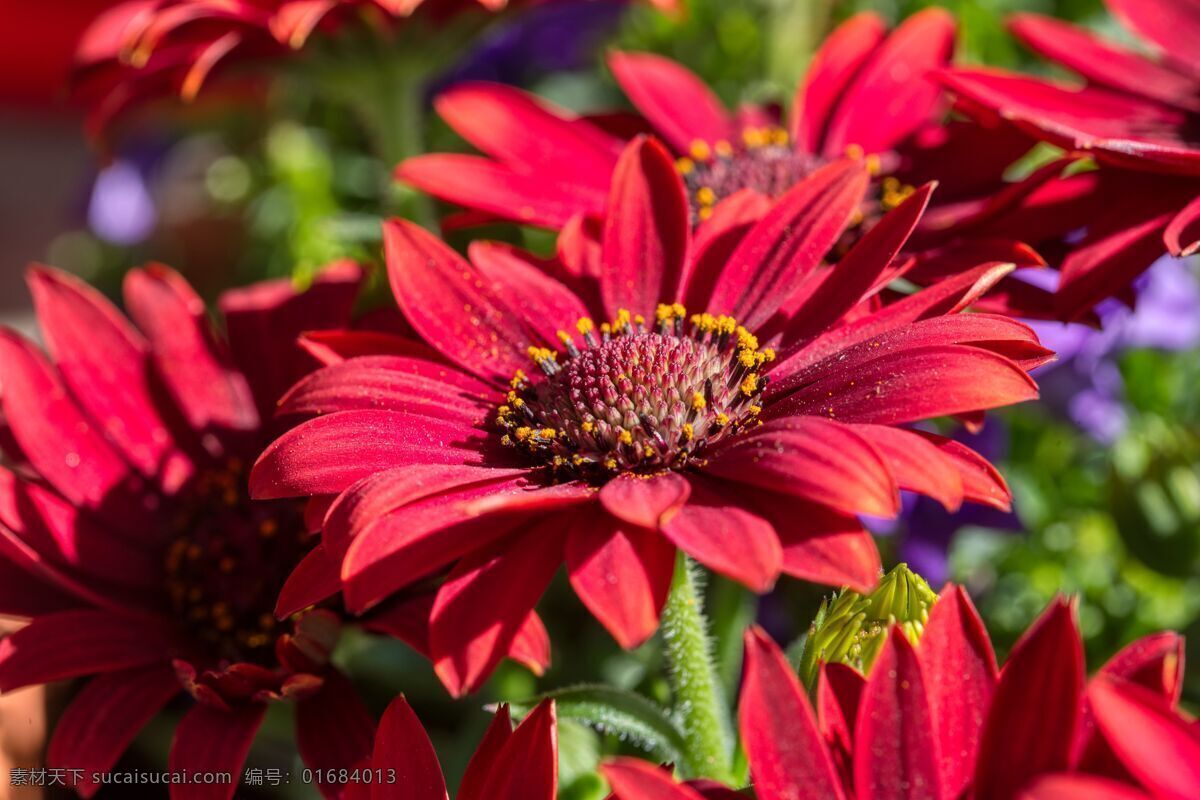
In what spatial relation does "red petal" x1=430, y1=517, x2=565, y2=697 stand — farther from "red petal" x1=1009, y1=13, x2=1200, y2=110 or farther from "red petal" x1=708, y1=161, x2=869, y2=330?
"red petal" x1=1009, y1=13, x2=1200, y2=110

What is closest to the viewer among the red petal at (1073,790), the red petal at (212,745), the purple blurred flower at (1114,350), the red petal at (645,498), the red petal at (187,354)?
the red petal at (1073,790)

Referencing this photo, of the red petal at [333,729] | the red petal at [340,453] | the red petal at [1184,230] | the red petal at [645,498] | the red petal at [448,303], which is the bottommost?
the red petal at [333,729]

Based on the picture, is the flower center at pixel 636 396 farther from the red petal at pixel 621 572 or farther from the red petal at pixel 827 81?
the red petal at pixel 827 81

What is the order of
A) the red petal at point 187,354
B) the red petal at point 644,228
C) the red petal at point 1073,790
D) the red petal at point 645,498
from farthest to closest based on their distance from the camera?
the red petal at point 187,354 < the red petal at point 644,228 < the red petal at point 645,498 < the red petal at point 1073,790

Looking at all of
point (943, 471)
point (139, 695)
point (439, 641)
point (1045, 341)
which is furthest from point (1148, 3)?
point (139, 695)

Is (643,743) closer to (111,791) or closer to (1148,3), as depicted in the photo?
(111,791)

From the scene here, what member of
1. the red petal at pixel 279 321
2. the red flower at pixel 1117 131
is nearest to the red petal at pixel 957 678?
the red flower at pixel 1117 131
